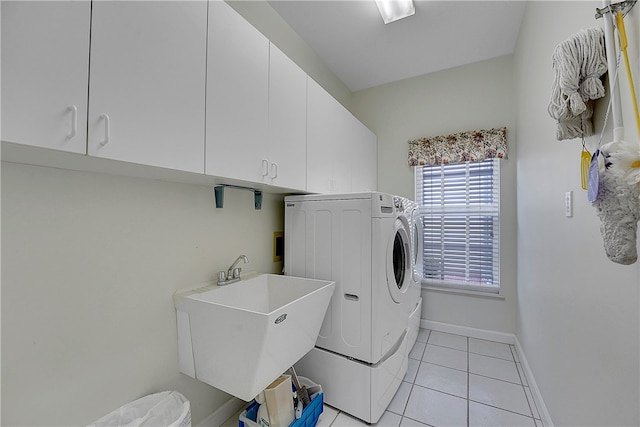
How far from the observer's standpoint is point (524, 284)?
83.7 inches

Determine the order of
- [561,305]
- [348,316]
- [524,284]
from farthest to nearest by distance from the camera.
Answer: [524,284] < [348,316] < [561,305]

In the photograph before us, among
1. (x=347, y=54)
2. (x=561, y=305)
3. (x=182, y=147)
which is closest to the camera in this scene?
(x=182, y=147)

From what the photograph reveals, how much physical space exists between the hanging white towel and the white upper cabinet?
1306mm

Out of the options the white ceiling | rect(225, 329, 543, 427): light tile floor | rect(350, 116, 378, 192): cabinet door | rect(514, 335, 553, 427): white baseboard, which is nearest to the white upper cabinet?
rect(350, 116, 378, 192): cabinet door

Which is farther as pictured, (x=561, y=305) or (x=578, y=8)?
(x=561, y=305)

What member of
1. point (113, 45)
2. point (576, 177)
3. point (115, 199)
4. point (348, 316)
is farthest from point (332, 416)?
point (113, 45)

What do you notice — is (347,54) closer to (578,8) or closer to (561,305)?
(578,8)

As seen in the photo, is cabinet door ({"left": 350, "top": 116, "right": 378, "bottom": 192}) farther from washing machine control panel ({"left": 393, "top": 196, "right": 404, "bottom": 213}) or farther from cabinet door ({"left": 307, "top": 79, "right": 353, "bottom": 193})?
washing machine control panel ({"left": 393, "top": 196, "right": 404, "bottom": 213})

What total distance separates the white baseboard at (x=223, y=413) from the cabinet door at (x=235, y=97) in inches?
55.3

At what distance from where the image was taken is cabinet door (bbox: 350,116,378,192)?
257 centimetres

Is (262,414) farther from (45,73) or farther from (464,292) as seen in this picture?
(464,292)

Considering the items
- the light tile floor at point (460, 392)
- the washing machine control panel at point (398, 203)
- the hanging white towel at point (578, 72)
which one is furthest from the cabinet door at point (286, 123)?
the light tile floor at point (460, 392)

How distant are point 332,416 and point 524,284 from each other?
1831 mm

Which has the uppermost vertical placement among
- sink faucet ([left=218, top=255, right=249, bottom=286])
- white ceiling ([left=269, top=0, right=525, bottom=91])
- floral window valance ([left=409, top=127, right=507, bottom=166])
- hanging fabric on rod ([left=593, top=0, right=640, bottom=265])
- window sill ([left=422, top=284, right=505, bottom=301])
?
white ceiling ([left=269, top=0, right=525, bottom=91])
